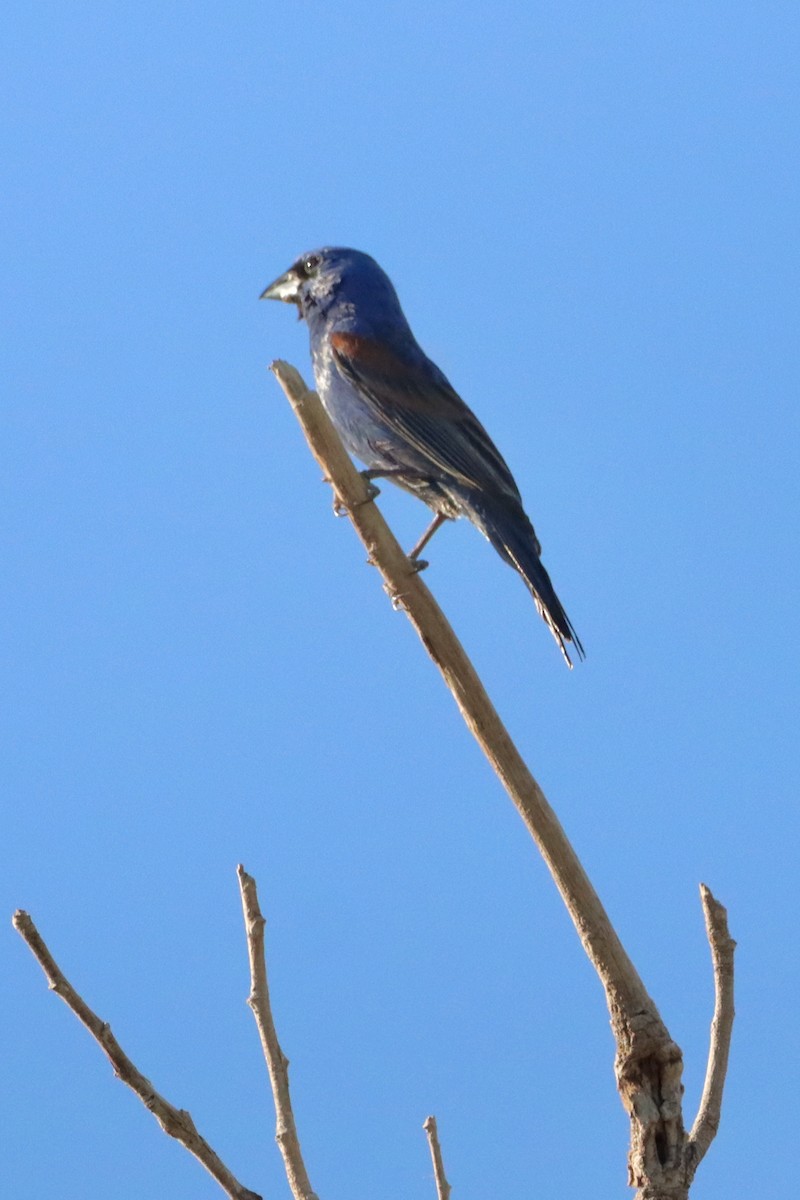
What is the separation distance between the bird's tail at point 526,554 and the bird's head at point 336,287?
4.39 feet

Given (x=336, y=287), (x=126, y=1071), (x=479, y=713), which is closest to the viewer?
(x=126, y=1071)

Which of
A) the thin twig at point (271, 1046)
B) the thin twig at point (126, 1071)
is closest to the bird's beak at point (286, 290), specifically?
the thin twig at point (271, 1046)

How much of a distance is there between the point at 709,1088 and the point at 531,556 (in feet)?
7.17

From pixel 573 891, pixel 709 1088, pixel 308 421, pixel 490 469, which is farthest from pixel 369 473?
pixel 709 1088

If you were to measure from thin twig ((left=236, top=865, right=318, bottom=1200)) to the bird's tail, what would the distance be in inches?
71.9

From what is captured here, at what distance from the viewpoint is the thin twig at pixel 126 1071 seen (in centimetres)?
225

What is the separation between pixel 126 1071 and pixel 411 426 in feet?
10.0

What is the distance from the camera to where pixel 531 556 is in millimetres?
4469

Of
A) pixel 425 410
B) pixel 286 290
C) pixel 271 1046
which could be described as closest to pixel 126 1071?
pixel 271 1046

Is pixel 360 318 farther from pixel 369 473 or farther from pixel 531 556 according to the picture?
pixel 531 556

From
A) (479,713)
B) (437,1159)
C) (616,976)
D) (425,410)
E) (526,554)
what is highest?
(425,410)

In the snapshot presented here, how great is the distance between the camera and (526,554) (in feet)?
14.7

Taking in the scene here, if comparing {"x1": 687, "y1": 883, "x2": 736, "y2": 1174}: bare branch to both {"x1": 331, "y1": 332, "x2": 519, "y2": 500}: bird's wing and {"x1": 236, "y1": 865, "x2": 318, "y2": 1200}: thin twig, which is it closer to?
{"x1": 236, "y1": 865, "x2": 318, "y2": 1200}: thin twig

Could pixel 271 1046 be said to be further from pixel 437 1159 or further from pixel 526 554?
pixel 526 554
